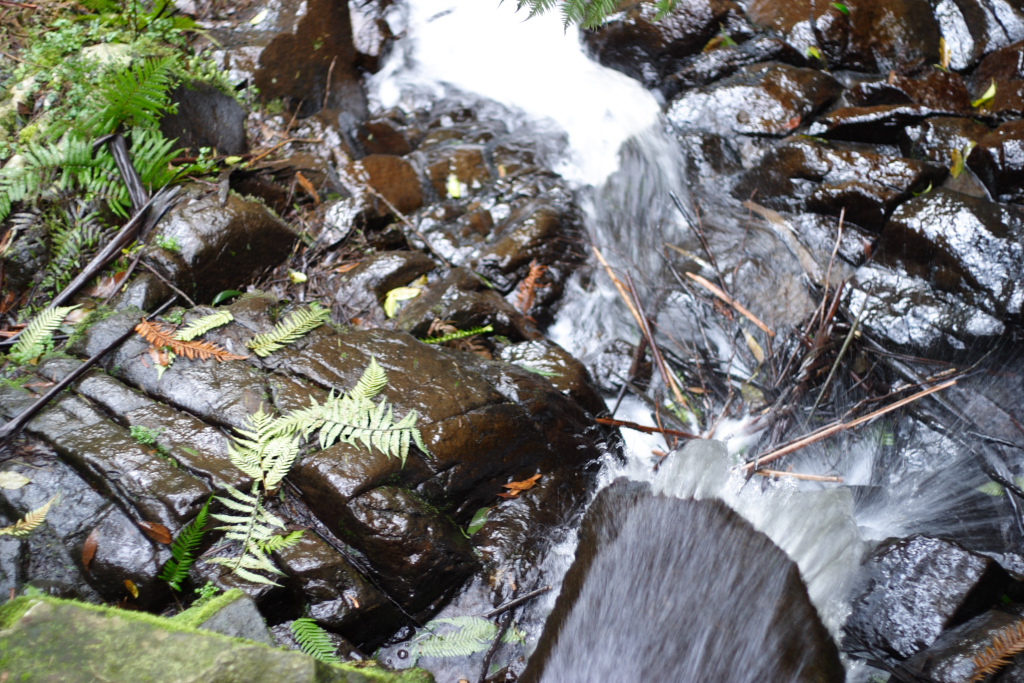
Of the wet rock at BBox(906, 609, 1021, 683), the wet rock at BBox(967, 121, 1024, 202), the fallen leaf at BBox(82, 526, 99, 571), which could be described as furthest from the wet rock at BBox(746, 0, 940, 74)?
the fallen leaf at BBox(82, 526, 99, 571)

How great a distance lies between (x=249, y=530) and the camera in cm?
273

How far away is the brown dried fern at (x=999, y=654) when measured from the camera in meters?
2.51

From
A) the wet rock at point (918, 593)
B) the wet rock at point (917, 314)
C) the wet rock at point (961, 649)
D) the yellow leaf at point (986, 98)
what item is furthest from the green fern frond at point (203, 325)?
the yellow leaf at point (986, 98)

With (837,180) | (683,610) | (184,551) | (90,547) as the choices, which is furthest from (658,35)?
(90,547)

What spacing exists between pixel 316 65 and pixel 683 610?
603 centimetres

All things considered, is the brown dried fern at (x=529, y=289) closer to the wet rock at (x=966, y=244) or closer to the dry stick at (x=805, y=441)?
the dry stick at (x=805, y=441)

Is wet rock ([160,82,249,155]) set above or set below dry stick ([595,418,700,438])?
above

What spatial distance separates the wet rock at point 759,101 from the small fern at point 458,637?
16.6 feet

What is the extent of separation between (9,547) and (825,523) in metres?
3.72

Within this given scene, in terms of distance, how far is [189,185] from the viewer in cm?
433

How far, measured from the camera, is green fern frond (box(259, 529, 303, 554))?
2732 mm

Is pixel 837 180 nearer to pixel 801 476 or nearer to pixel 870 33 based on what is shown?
pixel 870 33

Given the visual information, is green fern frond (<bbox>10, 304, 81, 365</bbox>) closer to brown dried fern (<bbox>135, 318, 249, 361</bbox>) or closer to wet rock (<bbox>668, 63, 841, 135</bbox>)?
brown dried fern (<bbox>135, 318, 249, 361</bbox>)

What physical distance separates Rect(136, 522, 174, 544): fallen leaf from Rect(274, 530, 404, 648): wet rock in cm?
47
